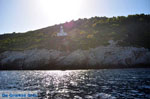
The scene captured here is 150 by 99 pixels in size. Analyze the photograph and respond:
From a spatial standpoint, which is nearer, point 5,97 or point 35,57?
point 5,97

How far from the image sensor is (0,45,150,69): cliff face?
2229 inches

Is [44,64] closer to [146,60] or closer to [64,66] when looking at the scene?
[64,66]

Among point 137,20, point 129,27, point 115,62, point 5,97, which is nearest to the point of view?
point 5,97

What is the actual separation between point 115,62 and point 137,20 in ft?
172

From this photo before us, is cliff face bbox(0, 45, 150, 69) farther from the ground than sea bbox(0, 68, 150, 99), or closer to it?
farther from the ground

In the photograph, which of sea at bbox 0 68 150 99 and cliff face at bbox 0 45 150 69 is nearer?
sea at bbox 0 68 150 99

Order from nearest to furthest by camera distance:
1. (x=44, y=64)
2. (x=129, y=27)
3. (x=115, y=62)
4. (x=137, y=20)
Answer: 1. (x=115, y=62)
2. (x=44, y=64)
3. (x=129, y=27)
4. (x=137, y=20)

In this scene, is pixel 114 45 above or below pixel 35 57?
above

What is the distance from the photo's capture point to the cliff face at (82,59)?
186ft

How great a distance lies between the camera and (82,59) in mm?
57344

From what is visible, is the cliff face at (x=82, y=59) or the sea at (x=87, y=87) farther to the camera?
the cliff face at (x=82, y=59)

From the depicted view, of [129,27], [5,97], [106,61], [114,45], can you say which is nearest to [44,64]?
[106,61]

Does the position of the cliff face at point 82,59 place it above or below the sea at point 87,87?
above

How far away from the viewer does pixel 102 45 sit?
63562 mm
